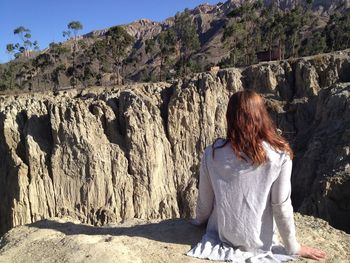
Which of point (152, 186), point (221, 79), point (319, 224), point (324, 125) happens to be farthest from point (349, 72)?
point (319, 224)

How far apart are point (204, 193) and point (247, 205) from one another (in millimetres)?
513

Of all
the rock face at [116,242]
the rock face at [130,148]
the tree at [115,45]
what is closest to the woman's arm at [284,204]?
the rock face at [116,242]

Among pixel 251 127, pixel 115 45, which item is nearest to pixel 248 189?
pixel 251 127

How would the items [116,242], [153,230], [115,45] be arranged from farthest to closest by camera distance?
[115,45], [153,230], [116,242]

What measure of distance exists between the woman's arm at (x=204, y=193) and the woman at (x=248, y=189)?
11mm

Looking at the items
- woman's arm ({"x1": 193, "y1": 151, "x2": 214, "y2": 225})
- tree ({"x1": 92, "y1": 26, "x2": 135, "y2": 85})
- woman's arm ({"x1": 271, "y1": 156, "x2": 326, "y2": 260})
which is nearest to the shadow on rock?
woman's arm ({"x1": 193, "y1": 151, "x2": 214, "y2": 225})

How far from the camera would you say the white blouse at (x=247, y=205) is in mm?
4195

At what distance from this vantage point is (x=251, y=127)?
4062 mm

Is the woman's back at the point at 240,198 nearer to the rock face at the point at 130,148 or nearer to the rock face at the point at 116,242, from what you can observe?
the rock face at the point at 116,242

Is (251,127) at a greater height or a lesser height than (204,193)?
greater

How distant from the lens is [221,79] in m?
24.4

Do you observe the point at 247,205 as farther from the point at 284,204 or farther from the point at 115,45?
the point at 115,45

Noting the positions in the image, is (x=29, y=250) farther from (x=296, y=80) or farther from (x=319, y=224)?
(x=296, y=80)

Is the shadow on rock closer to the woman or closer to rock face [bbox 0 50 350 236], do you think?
the woman
